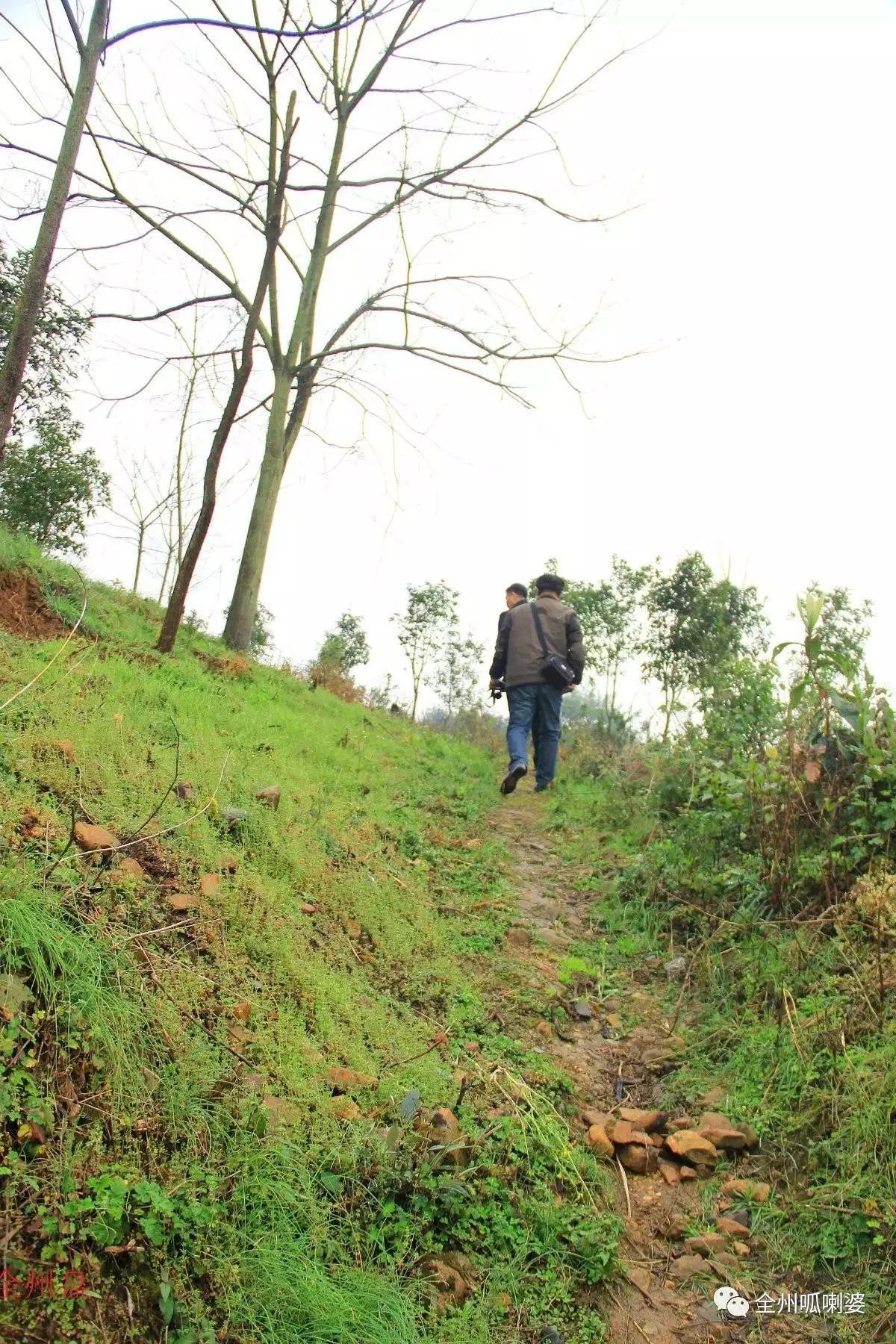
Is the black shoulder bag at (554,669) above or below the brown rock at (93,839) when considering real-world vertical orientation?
above

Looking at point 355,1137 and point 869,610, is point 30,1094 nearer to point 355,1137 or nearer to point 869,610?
point 355,1137

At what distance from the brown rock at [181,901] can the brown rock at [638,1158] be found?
172 cm

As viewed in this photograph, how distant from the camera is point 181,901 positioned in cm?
286

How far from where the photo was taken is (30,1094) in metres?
1.78

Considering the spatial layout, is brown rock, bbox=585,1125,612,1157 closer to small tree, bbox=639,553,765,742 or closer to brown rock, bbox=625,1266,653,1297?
brown rock, bbox=625,1266,653,1297

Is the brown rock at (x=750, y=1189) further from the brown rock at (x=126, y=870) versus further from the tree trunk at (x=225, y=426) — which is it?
the tree trunk at (x=225, y=426)

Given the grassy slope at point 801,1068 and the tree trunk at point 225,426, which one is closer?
the grassy slope at point 801,1068

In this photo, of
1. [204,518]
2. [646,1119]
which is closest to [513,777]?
[204,518]

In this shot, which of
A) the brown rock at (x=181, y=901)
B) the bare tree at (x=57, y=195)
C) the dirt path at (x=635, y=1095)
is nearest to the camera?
the dirt path at (x=635, y=1095)

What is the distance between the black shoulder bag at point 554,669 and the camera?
739 centimetres

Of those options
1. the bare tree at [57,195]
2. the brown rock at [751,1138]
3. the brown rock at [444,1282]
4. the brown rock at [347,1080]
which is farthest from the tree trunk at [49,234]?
the brown rock at [751,1138]

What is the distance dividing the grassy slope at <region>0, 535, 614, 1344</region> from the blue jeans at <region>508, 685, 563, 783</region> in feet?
10.3

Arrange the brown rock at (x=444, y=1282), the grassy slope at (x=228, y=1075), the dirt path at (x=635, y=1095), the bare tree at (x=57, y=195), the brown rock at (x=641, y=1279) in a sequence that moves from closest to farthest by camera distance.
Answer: the grassy slope at (x=228, y=1075)
the brown rock at (x=444, y=1282)
the dirt path at (x=635, y=1095)
the brown rock at (x=641, y=1279)
the bare tree at (x=57, y=195)

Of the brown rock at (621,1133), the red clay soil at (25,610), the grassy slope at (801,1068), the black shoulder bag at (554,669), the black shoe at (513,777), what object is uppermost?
the black shoulder bag at (554,669)
